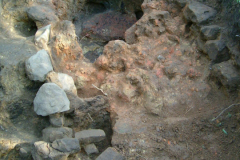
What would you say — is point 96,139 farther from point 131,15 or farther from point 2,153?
point 131,15

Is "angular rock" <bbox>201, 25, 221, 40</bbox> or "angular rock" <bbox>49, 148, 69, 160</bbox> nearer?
"angular rock" <bbox>49, 148, 69, 160</bbox>

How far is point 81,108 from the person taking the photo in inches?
144

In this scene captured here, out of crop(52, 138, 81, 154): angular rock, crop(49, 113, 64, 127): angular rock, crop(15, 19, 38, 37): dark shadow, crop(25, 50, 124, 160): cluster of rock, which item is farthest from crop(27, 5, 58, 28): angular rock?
crop(52, 138, 81, 154): angular rock

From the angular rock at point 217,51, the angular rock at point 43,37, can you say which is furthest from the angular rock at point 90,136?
the angular rock at point 217,51

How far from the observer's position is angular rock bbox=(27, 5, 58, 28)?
4.56 meters

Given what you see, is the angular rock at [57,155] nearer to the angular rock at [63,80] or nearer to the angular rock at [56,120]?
the angular rock at [56,120]

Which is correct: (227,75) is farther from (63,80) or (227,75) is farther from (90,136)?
(63,80)

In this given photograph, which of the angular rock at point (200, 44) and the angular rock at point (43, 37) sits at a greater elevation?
the angular rock at point (200, 44)

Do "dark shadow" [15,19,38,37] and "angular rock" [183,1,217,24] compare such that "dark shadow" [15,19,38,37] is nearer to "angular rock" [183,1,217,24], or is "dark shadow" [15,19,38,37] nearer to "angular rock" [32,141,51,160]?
"angular rock" [32,141,51,160]

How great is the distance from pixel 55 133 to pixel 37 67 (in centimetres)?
94

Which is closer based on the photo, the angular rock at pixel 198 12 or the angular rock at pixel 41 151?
the angular rock at pixel 41 151

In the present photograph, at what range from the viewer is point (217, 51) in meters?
3.83

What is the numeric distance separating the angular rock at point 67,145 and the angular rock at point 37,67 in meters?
0.96

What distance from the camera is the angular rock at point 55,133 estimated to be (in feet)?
10.4
